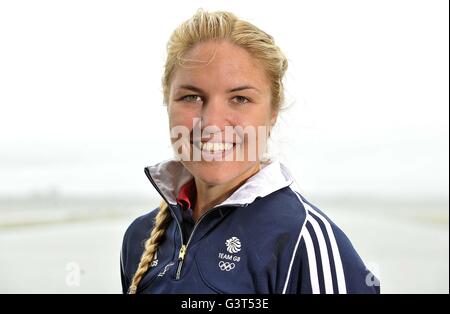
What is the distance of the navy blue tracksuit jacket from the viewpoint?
124 centimetres

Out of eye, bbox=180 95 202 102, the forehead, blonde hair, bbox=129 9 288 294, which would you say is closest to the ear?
blonde hair, bbox=129 9 288 294

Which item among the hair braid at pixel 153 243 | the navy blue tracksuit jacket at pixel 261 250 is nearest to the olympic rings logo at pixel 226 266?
the navy blue tracksuit jacket at pixel 261 250

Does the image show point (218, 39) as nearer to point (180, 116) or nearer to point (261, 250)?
point (180, 116)

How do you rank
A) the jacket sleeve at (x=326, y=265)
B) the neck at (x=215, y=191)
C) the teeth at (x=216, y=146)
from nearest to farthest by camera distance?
the jacket sleeve at (x=326, y=265), the teeth at (x=216, y=146), the neck at (x=215, y=191)

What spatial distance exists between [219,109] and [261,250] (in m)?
0.36

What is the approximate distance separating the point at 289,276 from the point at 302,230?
113 millimetres

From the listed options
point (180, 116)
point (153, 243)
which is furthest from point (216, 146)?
point (153, 243)

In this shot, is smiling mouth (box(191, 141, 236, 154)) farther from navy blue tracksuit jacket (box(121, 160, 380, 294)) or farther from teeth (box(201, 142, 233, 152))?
navy blue tracksuit jacket (box(121, 160, 380, 294))

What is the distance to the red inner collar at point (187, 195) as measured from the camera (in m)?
1.50

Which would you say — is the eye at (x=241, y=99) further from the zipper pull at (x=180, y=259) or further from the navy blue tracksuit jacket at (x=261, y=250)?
the zipper pull at (x=180, y=259)

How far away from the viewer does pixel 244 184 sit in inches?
55.4
